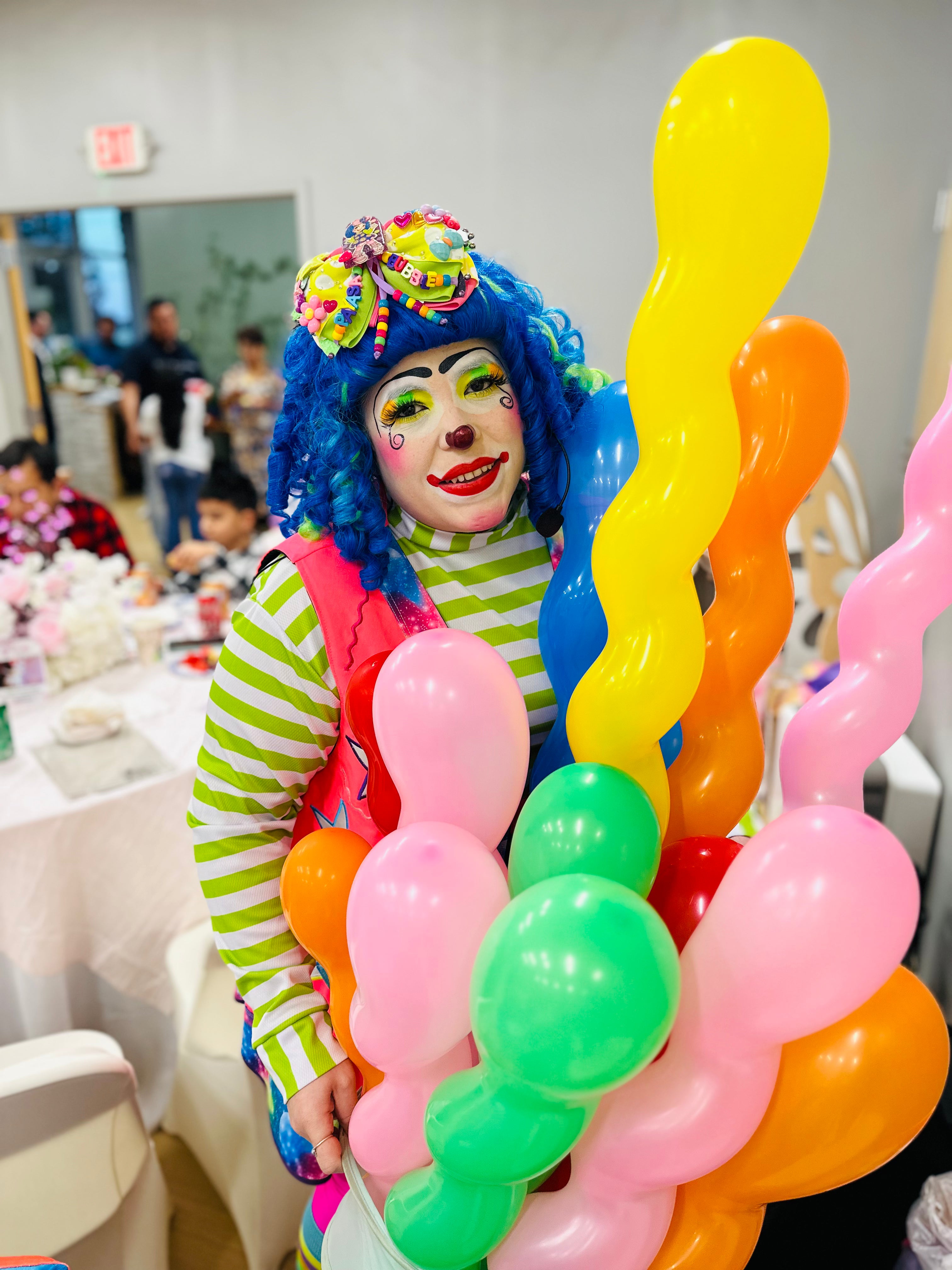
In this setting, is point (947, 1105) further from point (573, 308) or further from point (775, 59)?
point (573, 308)

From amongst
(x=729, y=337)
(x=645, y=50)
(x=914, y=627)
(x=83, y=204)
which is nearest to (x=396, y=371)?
(x=729, y=337)

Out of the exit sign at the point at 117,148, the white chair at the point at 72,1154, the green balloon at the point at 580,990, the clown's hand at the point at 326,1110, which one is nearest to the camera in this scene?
the green balloon at the point at 580,990

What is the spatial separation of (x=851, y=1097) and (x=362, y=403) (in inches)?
27.2

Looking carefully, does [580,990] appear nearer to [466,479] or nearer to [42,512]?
[466,479]

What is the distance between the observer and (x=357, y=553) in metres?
0.85

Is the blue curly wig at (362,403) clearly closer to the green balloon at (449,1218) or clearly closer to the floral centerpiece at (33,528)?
the green balloon at (449,1218)

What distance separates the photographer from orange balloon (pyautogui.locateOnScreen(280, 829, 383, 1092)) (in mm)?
728

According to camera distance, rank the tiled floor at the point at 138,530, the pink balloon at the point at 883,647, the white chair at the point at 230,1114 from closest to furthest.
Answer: the pink balloon at the point at 883,647 → the white chair at the point at 230,1114 → the tiled floor at the point at 138,530

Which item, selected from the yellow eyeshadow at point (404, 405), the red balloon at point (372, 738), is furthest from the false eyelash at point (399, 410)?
the red balloon at point (372, 738)

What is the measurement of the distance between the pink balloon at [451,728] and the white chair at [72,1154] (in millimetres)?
874

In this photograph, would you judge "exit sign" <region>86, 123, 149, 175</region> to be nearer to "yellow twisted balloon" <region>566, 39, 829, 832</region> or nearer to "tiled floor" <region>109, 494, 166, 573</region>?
"tiled floor" <region>109, 494, 166, 573</region>

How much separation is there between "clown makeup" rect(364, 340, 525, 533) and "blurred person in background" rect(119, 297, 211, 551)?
4374 millimetres

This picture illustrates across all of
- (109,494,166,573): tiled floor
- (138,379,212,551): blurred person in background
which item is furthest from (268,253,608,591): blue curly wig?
(109,494,166,573): tiled floor

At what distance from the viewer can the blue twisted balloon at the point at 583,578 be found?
29.9 inches
